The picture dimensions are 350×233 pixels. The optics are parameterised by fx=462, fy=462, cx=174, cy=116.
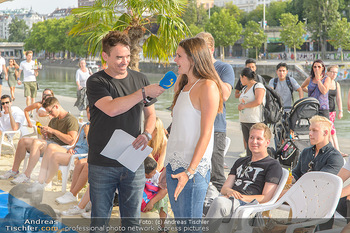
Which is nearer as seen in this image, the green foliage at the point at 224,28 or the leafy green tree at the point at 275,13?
the green foliage at the point at 224,28

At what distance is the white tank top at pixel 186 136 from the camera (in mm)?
2656

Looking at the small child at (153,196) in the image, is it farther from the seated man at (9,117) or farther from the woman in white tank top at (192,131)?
the seated man at (9,117)

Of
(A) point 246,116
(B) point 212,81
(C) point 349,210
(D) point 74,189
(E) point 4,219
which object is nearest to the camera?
(B) point 212,81

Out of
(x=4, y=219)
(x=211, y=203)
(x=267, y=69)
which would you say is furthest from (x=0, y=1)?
(x=267, y=69)

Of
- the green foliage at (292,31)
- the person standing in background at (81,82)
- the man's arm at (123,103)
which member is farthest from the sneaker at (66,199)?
the green foliage at (292,31)

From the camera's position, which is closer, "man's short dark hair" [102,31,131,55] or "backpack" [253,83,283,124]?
"man's short dark hair" [102,31,131,55]

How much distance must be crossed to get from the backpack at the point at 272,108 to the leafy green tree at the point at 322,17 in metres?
53.2

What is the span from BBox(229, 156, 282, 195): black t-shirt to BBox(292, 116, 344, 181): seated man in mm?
555

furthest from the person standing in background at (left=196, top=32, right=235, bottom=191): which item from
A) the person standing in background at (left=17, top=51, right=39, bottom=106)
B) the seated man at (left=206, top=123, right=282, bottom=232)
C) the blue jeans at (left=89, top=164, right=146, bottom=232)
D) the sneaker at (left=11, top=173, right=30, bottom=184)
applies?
the person standing in background at (left=17, top=51, right=39, bottom=106)

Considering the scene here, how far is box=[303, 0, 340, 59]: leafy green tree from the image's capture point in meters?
56.9

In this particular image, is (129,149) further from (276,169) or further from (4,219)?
(4,219)

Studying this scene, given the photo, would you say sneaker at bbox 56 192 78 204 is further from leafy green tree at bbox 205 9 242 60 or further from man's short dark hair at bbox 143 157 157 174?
leafy green tree at bbox 205 9 242 60

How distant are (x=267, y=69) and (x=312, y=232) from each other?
150 ft

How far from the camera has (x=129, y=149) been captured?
9.57 ft
